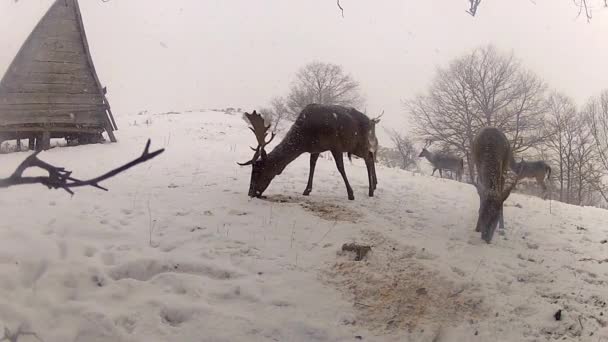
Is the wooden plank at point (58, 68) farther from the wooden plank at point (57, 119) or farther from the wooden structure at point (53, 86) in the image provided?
the wooden plank at point (57, 119)

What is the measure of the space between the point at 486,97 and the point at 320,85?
444 inches

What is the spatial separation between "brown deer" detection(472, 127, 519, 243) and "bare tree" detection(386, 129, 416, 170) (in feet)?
50.2

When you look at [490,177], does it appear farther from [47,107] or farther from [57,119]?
[47,107]

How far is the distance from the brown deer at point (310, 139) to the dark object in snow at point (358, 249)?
229cm

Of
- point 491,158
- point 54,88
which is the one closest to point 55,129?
point 54,88

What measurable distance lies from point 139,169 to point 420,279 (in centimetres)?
602

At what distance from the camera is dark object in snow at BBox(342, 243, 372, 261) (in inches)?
170

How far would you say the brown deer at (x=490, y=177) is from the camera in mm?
5227

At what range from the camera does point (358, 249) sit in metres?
4.37

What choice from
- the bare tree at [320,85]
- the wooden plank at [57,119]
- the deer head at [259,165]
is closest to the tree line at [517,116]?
the bare tree at [320,85]

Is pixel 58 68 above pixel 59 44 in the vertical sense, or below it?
below

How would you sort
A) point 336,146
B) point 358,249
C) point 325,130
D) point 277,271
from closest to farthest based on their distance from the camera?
point 277,271 < point 358,249 < point 325,130 < point 336,146

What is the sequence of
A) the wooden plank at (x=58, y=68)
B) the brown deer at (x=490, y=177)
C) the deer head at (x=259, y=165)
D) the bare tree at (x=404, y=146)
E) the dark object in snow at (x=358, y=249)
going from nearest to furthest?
the dark object in snow at (x=358, y=249) → the brown deer at (x=490, y=177) → the deer head at (x=259, y=165) → the wooden plank at (x=58, y=68) → the bare tree at (x=404, y=146)

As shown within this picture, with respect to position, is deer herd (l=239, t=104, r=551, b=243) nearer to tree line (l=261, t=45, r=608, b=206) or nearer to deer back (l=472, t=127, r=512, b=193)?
deer back (l=472, t=127, r=512, b=193)
